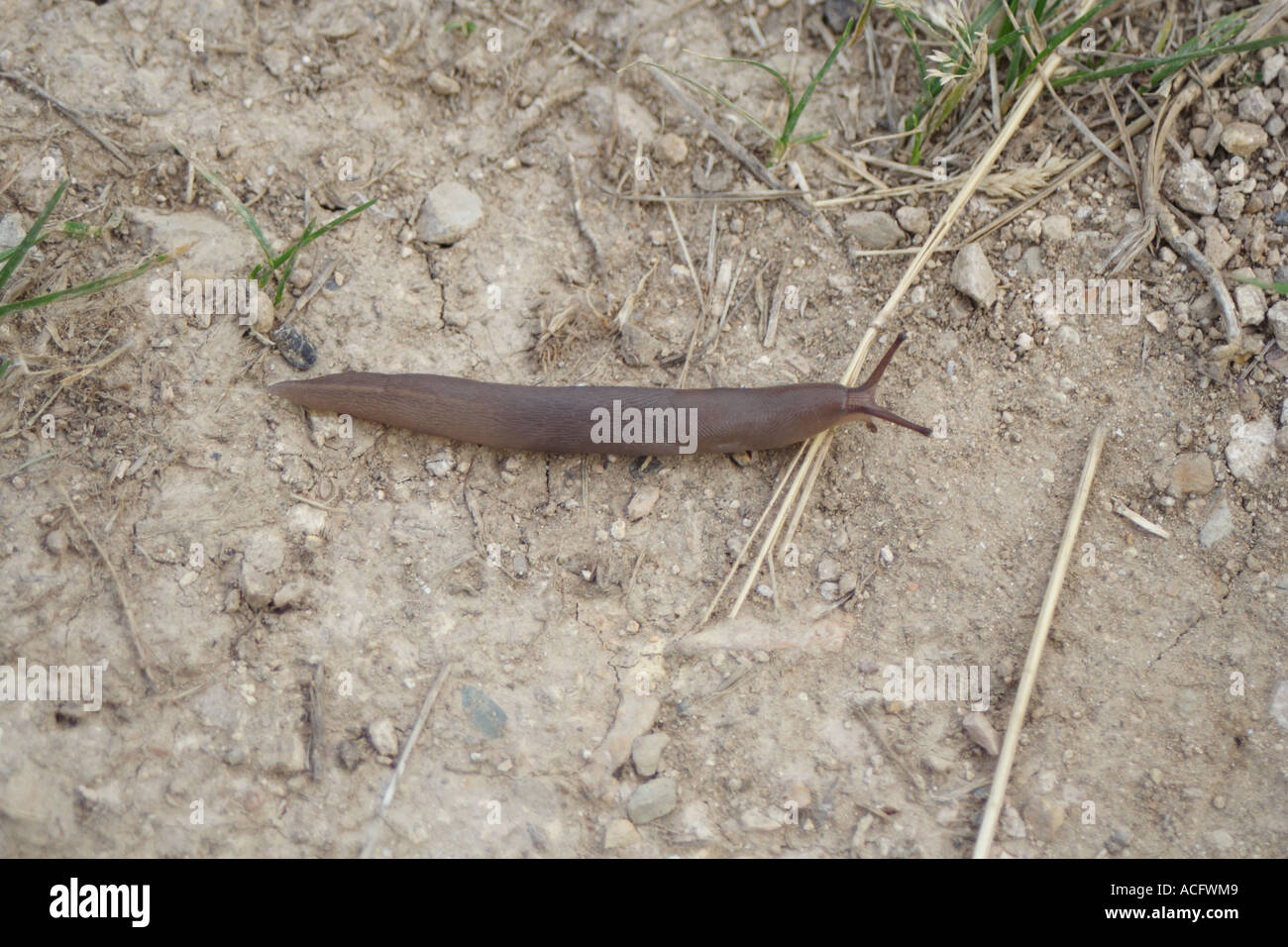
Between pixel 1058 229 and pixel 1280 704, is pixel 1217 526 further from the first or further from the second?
pixel 1058 229

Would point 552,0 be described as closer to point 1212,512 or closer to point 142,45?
point 142,45

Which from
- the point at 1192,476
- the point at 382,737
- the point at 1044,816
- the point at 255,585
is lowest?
the point at 1044,816

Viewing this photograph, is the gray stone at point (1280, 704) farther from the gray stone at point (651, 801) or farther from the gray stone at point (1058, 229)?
the gray stone at point (651, 801)

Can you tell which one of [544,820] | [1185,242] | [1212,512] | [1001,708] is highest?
[1185,242]

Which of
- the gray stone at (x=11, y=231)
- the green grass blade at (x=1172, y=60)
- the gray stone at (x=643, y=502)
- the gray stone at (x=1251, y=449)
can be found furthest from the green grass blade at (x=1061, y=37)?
the gray stone at (x=11, y=231)

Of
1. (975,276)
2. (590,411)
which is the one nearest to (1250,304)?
(975,276)

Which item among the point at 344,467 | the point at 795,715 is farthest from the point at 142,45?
the point at 795,715
